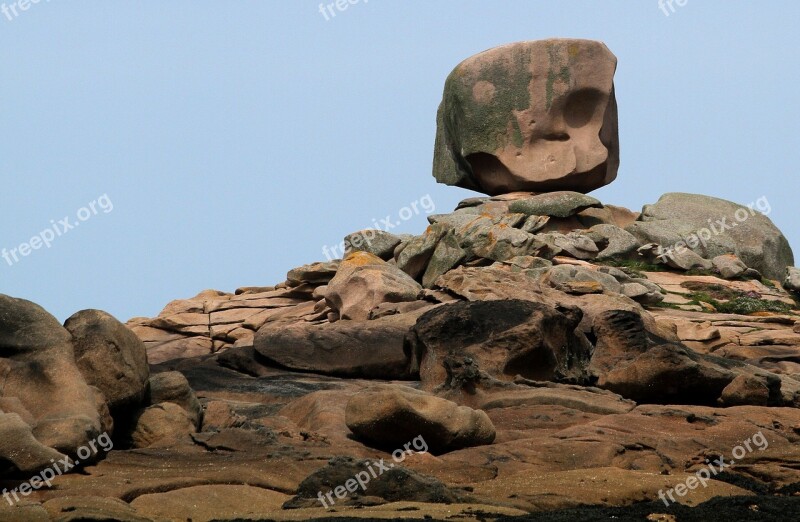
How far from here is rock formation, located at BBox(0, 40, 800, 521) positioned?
37.7ft

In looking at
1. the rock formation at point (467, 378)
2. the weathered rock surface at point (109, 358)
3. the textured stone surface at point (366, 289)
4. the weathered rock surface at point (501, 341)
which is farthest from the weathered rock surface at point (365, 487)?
the textured stone surface at point (366, 289)

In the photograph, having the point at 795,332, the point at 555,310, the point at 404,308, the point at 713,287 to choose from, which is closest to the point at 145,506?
the point at 555,310

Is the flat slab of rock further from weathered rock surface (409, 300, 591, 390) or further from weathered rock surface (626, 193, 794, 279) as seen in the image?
weathered rock surface (626, 193, 794, 279)

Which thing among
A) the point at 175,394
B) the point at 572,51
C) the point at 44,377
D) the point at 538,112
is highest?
the point at 44,377

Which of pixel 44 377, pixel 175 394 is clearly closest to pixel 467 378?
pixel 175 394

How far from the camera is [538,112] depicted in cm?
3575

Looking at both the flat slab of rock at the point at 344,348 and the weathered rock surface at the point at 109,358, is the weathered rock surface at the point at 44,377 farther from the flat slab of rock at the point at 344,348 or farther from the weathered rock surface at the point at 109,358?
the flat slab of rock at the point at 344,348

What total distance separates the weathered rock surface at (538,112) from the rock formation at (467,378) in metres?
0.08

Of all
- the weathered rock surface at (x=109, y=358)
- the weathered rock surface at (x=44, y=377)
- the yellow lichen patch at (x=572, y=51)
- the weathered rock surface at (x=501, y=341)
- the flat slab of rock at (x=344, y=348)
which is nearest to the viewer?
the weathered rock surface at (x=44, y=377)

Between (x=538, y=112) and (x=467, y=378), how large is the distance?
19.5m

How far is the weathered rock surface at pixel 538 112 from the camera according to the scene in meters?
35.6

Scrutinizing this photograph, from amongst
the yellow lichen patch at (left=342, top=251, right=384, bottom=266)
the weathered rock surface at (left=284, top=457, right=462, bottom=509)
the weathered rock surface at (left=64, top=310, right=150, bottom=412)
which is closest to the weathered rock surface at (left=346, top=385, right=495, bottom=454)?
the weathered rock surface at (left=284, top=457, right=462, bottom=509)

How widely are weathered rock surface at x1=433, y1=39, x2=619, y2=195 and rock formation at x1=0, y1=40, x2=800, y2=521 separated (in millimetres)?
76

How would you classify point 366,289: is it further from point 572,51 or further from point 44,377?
point 572,51
